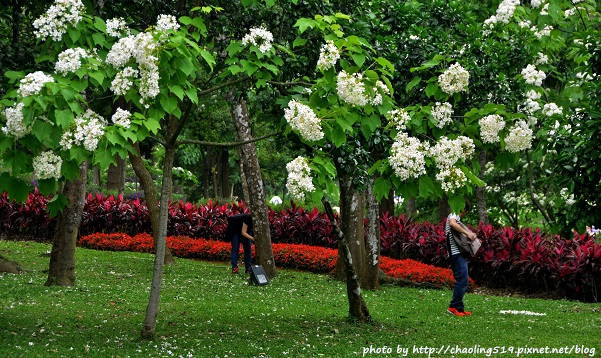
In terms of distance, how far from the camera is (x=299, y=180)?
5410mm

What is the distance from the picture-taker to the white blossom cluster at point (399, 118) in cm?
600

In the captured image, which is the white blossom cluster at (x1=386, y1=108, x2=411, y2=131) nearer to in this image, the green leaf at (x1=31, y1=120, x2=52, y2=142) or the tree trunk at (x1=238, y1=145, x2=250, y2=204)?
the green leaf at (x1=31, y1=120, x2=52, y2=142)

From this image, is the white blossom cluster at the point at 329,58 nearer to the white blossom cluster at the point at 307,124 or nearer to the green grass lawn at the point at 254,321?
the white blossom cluster at the point at 307,124

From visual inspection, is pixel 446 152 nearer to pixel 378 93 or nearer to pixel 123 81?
pixel 378 93

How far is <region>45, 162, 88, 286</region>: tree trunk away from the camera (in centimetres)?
993

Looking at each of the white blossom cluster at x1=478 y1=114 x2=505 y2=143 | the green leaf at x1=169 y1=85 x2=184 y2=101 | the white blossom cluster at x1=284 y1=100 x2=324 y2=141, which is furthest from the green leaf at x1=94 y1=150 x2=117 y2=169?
the white blossom cluster at x1=478 y1=114 x2=505 y2=143

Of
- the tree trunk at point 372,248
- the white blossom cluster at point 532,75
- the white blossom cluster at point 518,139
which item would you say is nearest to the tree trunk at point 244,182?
the tree trunk at point 372,248

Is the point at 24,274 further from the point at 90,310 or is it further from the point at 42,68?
Result: the point at 42,68

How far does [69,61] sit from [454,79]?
131 inches

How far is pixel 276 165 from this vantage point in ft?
113

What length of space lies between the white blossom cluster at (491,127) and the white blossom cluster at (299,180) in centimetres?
172

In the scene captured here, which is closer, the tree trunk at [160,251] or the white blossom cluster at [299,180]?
the white blossom cluster at [299,180]

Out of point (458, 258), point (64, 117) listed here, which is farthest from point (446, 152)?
point (458, 258)

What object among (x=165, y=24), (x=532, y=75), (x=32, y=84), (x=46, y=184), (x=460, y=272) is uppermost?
(x=532, y=75)
